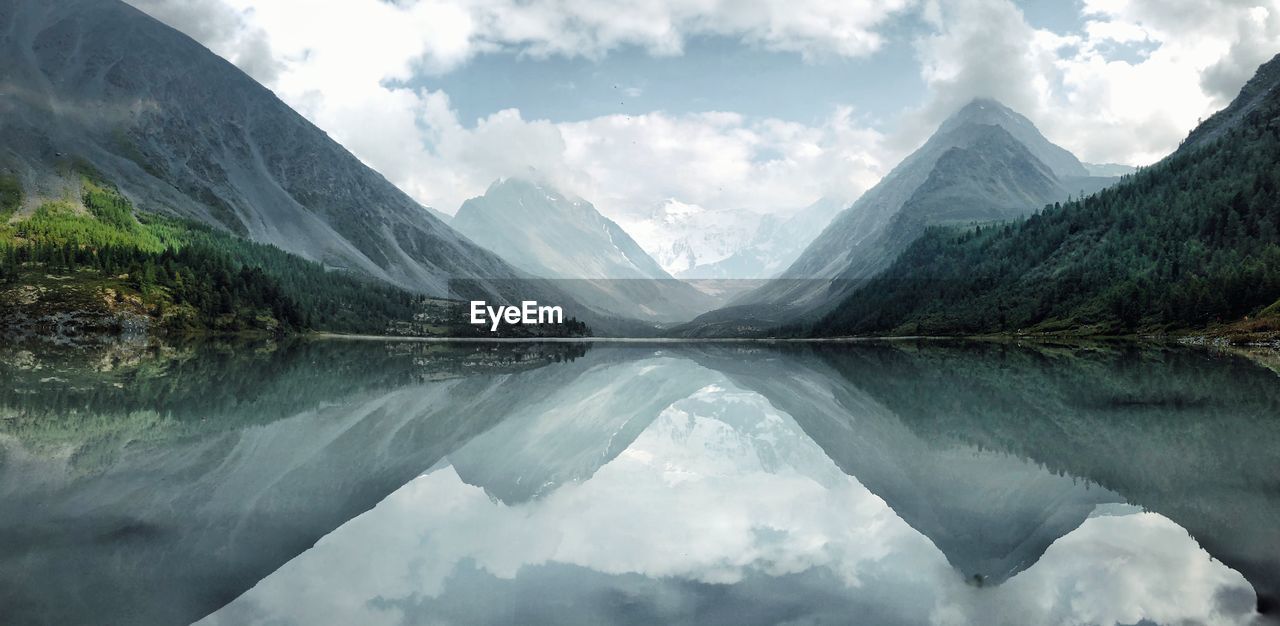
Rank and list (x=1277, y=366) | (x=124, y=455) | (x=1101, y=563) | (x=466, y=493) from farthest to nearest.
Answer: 1. (x=1277, y=366)
2. (x=124, y=455)
3. (x=466, y=493)
4. (x=1101, y=563)

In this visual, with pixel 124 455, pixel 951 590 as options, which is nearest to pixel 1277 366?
pixel 951 590

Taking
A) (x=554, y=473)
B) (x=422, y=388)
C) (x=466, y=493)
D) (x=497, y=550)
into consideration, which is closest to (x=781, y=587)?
(x=497, y=550)

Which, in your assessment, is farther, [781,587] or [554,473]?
[554,473]

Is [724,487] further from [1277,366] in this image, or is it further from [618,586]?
[1277,366]

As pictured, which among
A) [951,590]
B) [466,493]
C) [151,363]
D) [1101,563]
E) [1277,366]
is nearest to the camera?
[951,590]

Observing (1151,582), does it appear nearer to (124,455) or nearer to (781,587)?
(781,587)

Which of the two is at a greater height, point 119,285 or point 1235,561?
point 119,285
